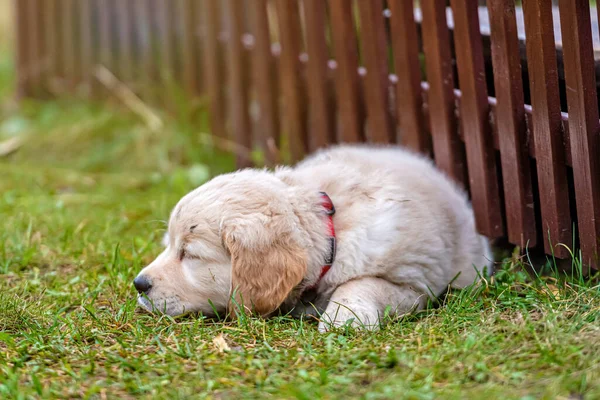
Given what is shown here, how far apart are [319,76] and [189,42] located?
1.75 meters

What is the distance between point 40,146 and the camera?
6844mm

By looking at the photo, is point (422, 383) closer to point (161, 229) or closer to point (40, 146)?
point (161, 229)

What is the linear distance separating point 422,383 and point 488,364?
0.86 ft

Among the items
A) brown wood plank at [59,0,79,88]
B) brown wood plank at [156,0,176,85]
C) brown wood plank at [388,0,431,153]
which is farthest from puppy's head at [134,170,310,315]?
brown wood plank at [59,0,79,88]

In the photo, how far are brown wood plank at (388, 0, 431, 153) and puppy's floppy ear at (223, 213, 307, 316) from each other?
1.47 metres

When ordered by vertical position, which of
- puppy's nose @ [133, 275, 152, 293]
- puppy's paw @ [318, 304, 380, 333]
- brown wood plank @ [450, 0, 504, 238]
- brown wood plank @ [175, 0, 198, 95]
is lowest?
puppy's paw @ [318, 304, 380, 333]

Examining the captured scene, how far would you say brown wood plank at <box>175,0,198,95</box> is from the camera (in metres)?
6.64

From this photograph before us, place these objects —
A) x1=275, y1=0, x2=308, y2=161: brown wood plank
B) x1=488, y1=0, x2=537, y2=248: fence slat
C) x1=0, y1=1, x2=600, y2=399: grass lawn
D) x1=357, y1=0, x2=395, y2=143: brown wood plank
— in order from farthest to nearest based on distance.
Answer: x1=275, y1=0, x2=308, y2=161: brown wood plank → x1=357, y1=0, x2=395, y2=143: brown wood plank → x1=488, y1=0, x2=537, y2=248: fence slat → x1=0, y1=1, x2=600, y2=399: grass lawn

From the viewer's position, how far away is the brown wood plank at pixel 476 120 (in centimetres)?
394

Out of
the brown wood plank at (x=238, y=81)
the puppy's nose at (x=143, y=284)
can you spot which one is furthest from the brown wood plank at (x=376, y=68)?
the puppy's nose at (x=143, y=284)

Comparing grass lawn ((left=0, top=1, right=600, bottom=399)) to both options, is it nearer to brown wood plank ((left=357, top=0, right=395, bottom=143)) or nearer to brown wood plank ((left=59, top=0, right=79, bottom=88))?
brown wood plank ((left=357, top=0, right=395, bottom=143))

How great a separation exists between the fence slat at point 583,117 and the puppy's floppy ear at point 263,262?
3.85ft

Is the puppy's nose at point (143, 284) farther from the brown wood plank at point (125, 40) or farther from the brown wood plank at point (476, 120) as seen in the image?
the brown wood plank at point (125, 40)

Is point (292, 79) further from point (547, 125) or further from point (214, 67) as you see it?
point (547, 125)
